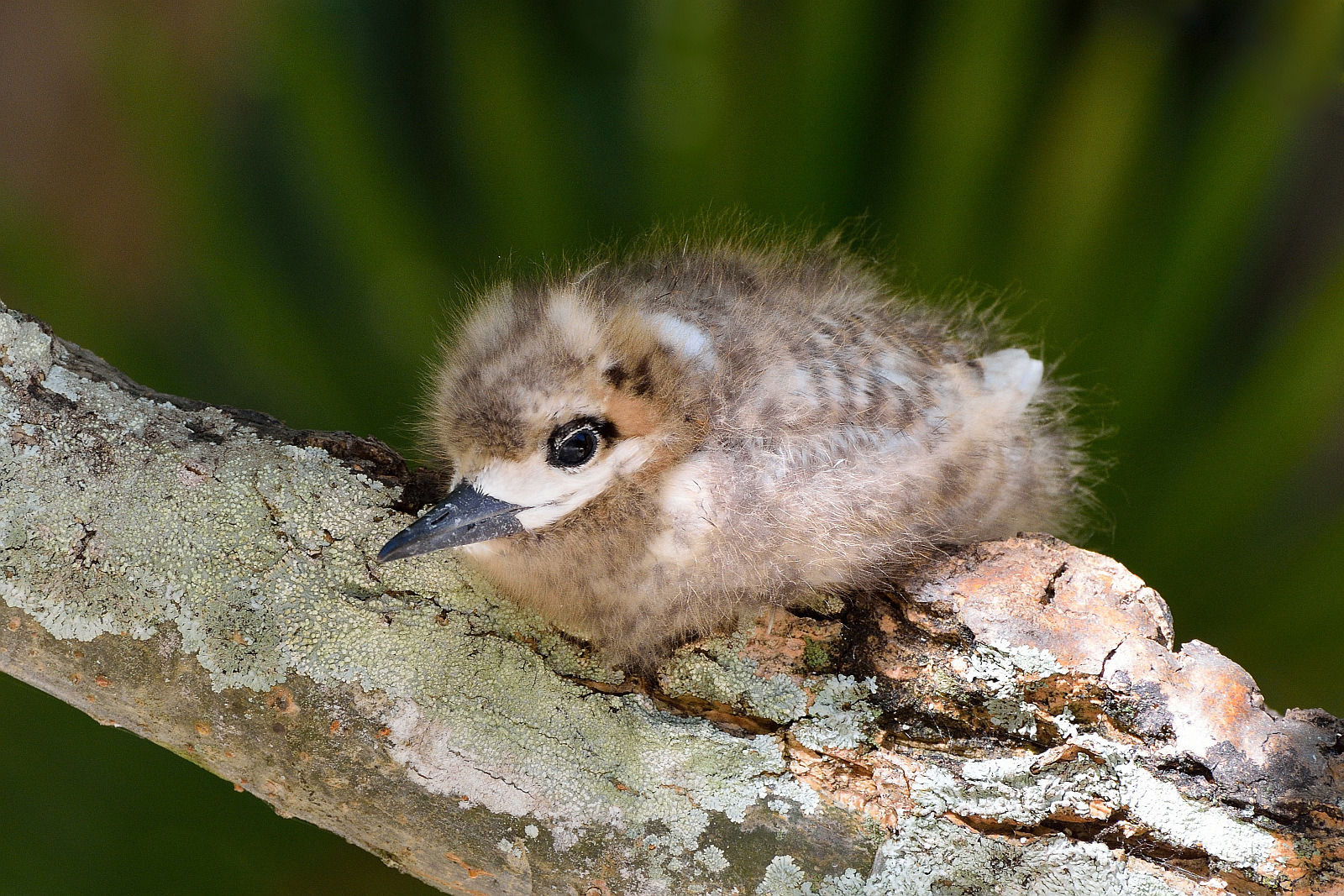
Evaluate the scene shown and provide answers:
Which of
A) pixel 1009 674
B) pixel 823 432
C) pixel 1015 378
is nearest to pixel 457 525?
pixel 823 432

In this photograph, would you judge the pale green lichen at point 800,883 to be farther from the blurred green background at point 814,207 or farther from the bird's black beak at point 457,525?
the blurred green background at point 814,207

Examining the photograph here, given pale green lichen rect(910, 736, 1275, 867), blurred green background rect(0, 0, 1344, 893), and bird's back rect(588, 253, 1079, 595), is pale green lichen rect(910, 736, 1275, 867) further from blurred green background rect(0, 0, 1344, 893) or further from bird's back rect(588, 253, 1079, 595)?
blurred green background rect(0, 0, 1344, 893)

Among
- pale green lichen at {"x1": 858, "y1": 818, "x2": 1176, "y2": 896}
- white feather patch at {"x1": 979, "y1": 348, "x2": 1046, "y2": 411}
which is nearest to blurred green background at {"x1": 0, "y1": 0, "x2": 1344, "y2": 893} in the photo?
white feather patch at {"x1": 979, "y1": 348, "x2": 1046, "y2": 411}

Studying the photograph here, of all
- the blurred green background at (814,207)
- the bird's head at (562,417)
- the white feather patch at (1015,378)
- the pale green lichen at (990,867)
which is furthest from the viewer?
the blurred green background at (814,207)

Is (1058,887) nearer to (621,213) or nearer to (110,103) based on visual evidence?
(621,213)

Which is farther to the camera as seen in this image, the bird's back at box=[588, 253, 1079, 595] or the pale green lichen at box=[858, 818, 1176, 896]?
the bird's back at box=[588, 253, 1079, 595]

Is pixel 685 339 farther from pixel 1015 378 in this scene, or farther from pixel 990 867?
pixel 990 867

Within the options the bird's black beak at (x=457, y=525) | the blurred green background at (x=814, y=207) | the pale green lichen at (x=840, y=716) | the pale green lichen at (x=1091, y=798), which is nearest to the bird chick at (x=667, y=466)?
the bird's black beak at (x=457, y=525)
